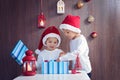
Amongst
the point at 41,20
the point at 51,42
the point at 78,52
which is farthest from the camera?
the point at 41,20

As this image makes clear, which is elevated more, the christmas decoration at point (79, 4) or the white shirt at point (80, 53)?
the christmas decoration at point (79, 4)

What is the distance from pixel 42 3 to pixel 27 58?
1.02 m

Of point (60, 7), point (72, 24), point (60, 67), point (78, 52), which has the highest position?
point (60, 7)

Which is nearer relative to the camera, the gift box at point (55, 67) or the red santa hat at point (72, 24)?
the gift box at point (55, 67)

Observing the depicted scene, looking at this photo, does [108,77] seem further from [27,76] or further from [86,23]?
[27,76]

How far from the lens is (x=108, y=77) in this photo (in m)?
2.77

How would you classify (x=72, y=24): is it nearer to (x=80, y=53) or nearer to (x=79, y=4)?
(x=80, y=53)

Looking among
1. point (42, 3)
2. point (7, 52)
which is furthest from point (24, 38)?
point (42, 3)

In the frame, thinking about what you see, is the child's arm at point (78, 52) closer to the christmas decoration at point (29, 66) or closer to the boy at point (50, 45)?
the boy at point (50, 45)

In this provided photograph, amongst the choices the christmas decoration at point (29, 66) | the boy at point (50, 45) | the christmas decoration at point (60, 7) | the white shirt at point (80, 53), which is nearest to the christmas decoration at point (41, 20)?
the christmas decoration at point (60, 7)

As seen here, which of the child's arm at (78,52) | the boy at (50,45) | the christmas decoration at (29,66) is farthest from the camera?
the boy at (50,45)

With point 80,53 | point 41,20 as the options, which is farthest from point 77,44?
point 41,20

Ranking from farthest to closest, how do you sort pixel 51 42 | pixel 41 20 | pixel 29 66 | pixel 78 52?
pixel 41 20 → pixel 51 42 → pixel 78 52 → pixel 29 66

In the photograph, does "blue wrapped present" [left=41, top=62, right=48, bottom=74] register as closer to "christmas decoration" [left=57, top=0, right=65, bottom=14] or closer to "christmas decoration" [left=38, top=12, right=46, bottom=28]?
"christmas decoration" [left=38, top=12, right=46, bottom=28]
